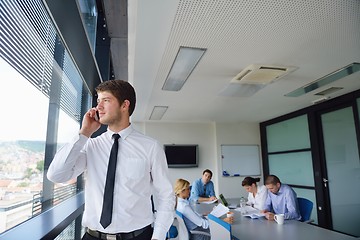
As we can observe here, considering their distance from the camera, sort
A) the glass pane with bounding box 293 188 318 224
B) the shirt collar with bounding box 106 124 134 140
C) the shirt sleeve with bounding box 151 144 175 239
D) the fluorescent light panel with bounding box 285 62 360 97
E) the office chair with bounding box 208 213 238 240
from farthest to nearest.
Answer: the glass pane with bounding box 293 188 318 224 → the fluorescent light panel with bounding box 285 62 360 97 → the office chair with bounding box 208 213 238 240 → the shirt collar with bounding box 106 124 134 140 → the shirt sleeve with bounding box 151 144 175 239

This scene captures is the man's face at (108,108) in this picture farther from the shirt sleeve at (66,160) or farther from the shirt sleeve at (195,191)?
the shirt sleeve at (195,191)

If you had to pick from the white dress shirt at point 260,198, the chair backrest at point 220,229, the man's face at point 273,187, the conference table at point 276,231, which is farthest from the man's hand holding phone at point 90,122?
the white dress shirt at point 260,198

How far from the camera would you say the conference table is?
95.0 inches

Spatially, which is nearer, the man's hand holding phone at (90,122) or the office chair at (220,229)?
the man's hand holding phone at (90,122)

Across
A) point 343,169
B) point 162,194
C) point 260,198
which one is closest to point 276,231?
point 260,198

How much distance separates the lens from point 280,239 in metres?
2.35

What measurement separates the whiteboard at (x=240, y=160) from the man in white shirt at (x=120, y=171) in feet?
19.9

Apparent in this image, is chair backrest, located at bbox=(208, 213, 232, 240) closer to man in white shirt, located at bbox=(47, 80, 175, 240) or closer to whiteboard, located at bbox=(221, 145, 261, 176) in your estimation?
man in white shirt, located at bbox=(47, 80, 175, 240)

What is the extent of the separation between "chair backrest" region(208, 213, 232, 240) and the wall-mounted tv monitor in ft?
15.4

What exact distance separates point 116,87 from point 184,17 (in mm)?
1084

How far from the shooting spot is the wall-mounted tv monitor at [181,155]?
7082 millimetres

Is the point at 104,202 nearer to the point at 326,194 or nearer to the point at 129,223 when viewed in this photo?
the point at 129,223

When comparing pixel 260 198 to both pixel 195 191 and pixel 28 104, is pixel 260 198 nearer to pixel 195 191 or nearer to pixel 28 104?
pixel 195 191

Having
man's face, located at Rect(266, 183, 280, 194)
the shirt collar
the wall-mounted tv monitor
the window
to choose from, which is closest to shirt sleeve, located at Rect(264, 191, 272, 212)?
man's face, located at Rect(266, 183, 280, 194)
